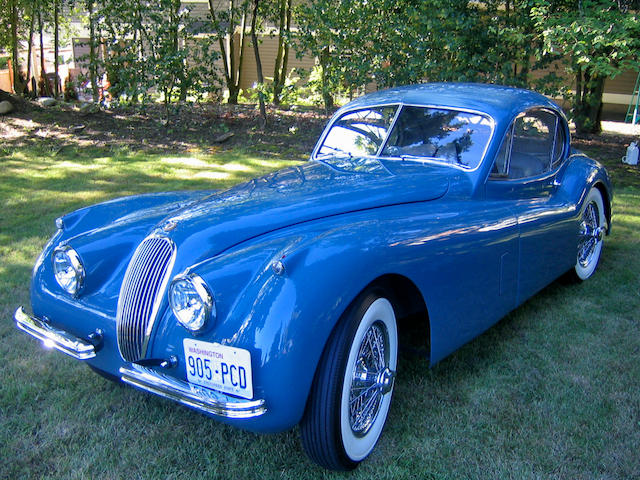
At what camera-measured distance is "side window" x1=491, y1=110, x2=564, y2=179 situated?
3.43m

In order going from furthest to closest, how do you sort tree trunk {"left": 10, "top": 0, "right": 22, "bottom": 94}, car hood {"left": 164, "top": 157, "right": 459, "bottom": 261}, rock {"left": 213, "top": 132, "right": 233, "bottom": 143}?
tree trunk {"left": 10, "top": 0, "right": 22, "bottom": 94}
rock {"left": 213, "top": 132, "right": 233, "bottom": 143}
car hood {"left": 164, "top": 157, "right": 459, "bottom": 261}

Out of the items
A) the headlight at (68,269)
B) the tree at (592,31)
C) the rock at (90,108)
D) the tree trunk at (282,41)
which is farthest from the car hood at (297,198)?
the rock at (90,108)

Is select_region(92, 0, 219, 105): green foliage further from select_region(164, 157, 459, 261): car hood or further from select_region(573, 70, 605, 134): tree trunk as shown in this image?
select_region(164, 157, 459, 261): car hood

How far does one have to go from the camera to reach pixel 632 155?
862 centimetres

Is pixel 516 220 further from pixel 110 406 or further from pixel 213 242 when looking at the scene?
pixel 110 406

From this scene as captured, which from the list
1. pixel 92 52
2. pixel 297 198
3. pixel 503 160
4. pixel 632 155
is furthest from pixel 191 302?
pixel 92 52

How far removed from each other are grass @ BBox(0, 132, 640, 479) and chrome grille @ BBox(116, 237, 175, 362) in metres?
0.49

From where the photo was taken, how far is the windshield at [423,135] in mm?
3338

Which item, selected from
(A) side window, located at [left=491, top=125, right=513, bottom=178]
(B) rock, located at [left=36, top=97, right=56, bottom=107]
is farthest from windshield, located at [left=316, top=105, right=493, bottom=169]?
(B) rock, located at [left=36, top=97, right=56, bottom=107]

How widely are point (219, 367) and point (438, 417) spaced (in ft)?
3.85

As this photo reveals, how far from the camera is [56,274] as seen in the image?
267 cm

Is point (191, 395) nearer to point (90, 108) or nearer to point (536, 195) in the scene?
point (536, 195)

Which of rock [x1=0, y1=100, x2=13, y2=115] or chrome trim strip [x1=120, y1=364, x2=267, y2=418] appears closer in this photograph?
chrome trim strip [x1=120, y1=364, x2=267, y2=418]

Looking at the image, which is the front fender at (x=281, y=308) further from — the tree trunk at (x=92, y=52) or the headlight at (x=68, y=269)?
the tree trunk at (x=92, y=52)
